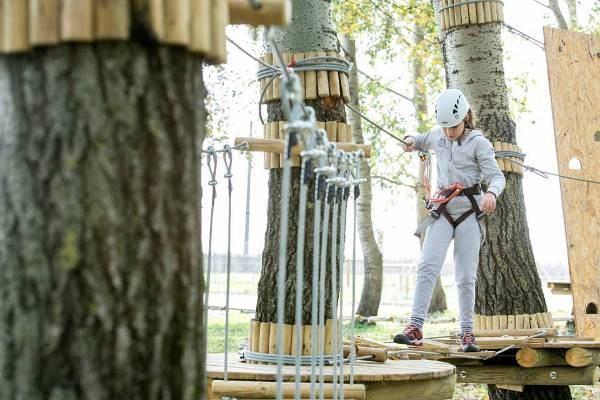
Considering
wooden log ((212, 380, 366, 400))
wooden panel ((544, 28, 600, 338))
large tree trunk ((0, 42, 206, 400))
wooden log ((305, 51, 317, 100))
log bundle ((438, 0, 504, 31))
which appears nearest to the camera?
large tree trunk ((0, 42, 206, 400))

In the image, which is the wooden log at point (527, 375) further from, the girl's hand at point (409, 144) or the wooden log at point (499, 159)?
the wooden log at point (499, 159)

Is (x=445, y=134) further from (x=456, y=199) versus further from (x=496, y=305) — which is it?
(x=496, y=305)

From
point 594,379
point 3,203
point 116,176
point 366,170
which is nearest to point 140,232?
point 116,176

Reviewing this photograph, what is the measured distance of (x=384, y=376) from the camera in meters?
3.32

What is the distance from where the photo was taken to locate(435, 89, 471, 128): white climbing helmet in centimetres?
451

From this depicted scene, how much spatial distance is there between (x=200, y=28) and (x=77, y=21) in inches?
9.0

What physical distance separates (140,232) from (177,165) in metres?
0.14

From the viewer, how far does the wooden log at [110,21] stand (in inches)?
59.9

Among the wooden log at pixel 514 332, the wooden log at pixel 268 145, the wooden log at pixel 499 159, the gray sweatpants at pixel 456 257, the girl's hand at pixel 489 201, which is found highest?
the wooden log at pixel 499 159

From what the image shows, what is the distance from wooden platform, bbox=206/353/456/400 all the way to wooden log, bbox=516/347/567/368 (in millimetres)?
1017

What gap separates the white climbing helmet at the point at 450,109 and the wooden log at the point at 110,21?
3.15 metres

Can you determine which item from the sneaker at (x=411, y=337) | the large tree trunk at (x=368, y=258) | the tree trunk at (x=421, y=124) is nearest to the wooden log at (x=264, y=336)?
the sneaker at (x=411, y=337)

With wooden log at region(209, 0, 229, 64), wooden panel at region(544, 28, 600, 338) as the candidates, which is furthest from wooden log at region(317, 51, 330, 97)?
wooden panel at region(544, 28, 600, 338)

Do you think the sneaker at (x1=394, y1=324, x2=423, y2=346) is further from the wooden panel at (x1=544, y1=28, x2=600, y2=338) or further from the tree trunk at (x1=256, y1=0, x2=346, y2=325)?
the wooden panel at (x1=544, y1=28, x2=600, y2=338)
